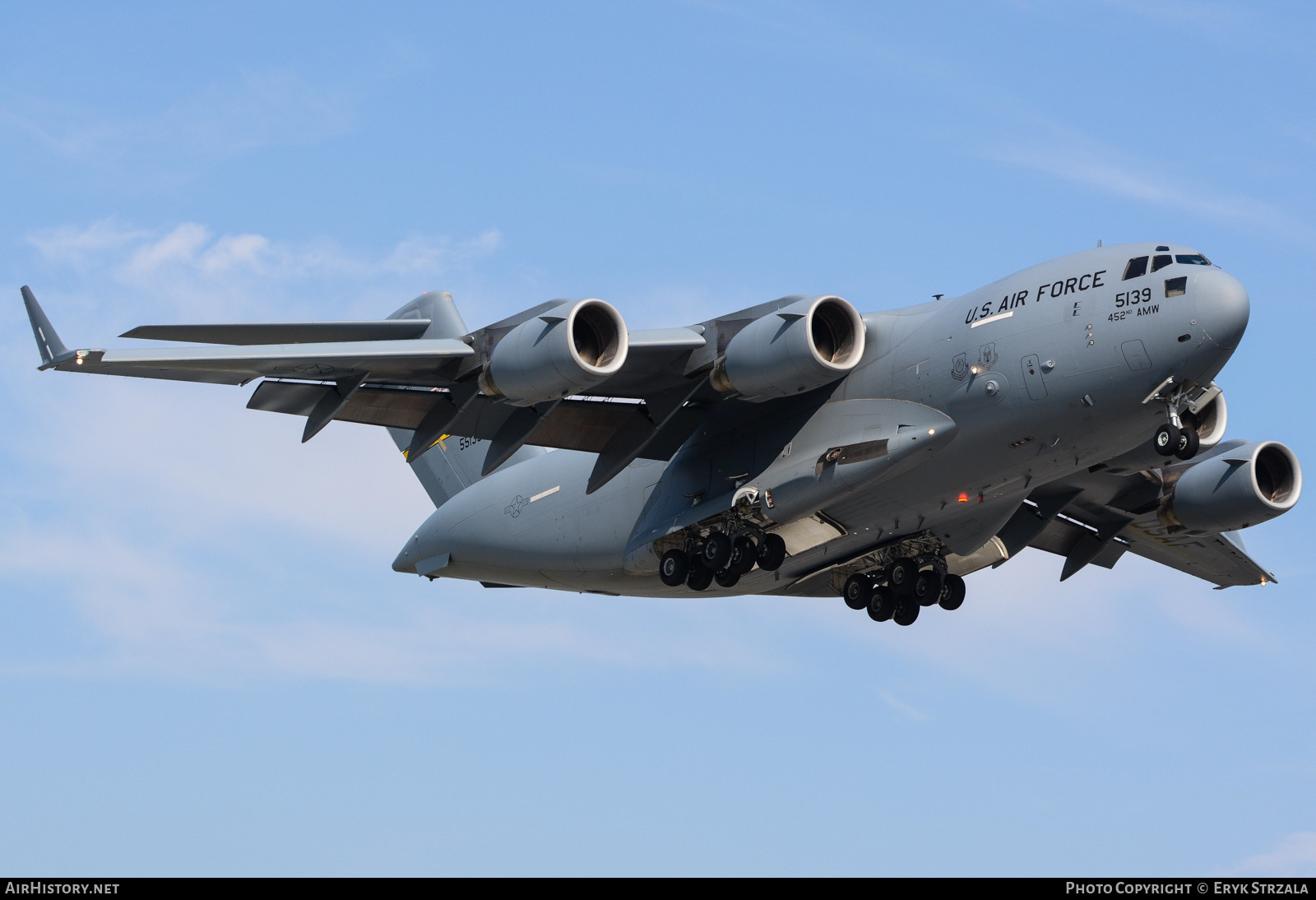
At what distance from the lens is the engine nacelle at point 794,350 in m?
13.9

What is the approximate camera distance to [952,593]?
55.7ft

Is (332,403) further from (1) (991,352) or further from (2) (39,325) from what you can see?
(1) (991,352)

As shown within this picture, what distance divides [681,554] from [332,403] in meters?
3.61

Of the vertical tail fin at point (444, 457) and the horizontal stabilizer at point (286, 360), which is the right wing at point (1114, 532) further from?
the horizontal stabilizer at point (286, 360)

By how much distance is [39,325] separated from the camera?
14.1m

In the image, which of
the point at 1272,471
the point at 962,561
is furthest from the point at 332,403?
the point at 1272,471

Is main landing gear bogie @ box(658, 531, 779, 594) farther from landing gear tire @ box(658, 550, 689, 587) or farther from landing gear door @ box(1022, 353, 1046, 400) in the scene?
landing gear door @ box(1022, 353, 1046, 400)

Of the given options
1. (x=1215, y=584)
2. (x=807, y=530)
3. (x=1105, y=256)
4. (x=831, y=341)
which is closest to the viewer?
(x=1105, y=256)

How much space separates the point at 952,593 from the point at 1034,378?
3.99 metres

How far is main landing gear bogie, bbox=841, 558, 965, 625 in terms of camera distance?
664 inches

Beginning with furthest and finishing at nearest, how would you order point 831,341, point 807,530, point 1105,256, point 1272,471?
1. point 1272,471
2. point 807,530
3. point 831,341
4. point 1105,256

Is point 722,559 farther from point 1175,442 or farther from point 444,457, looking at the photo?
point 444,457

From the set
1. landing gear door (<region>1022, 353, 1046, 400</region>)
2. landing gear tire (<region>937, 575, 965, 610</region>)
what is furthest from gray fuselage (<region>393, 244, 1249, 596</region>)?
landing gear tire (<region>937, 575, 965, 610</region>)

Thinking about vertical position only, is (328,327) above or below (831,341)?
above
